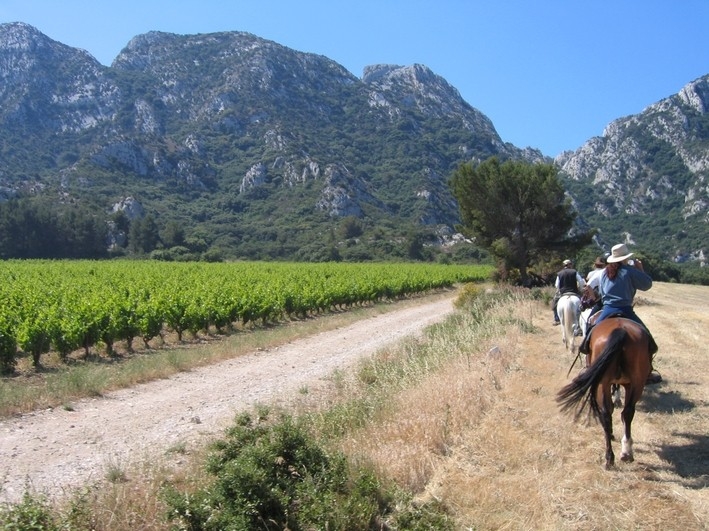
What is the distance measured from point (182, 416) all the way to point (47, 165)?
142519 millimetres

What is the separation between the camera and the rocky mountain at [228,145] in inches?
4333

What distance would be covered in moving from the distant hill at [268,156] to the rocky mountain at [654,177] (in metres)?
0.40

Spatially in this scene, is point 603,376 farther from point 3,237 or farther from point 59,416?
point 3,237

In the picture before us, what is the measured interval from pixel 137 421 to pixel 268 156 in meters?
133

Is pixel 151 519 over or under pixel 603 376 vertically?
under

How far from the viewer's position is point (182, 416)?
8219 mm

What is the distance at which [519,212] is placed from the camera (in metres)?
38.6

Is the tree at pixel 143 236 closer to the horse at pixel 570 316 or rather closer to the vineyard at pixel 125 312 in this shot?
the vineyard at pixel 125 312

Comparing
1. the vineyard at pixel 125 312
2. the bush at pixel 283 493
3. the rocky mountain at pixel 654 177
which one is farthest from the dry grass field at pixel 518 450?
the rocky mountain at pixel 654 177

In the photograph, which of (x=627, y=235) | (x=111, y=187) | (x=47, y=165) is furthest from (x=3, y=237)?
(x=627, y=235)

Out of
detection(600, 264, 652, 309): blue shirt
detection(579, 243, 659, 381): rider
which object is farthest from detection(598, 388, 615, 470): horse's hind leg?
detection(600, 264, 652, 309): blue shirt

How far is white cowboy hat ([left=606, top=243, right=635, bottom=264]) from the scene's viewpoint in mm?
6480

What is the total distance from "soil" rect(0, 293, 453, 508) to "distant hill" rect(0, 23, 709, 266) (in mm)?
75178

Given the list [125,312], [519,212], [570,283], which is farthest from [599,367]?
[519,212]
